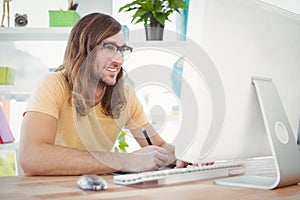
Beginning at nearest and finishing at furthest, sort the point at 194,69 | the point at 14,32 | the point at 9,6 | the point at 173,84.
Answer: the point at 194,69
the point at 173,84
the point at 14,32
the point at 9,6

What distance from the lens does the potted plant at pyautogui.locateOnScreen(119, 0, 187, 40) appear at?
1.93 meters

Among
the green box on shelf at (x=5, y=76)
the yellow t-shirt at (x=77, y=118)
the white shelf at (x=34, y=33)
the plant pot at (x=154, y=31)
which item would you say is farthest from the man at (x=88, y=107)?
the green box on shelf at (x=5, y=76)

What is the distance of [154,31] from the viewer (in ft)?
6.45

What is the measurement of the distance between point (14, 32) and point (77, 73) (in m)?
0.77

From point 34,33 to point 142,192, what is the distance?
65.6 inches

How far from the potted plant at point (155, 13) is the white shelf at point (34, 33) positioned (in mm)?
505

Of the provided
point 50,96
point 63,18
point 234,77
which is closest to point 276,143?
point 234,77

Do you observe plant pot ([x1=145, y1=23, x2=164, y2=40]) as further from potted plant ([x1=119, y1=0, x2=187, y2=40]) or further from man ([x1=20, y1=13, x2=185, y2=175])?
man ([x1=20, y1=13, x2=185, y2=175])

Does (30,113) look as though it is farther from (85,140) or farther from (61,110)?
(85,140)

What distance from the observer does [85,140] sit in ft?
5.89

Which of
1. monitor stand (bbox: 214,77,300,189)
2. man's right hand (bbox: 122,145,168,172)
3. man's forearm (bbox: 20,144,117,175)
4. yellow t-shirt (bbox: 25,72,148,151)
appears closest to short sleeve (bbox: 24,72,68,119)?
yellow t-shirt (bbox: 25,72,148,151)

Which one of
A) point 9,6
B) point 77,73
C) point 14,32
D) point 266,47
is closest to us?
point 266,47

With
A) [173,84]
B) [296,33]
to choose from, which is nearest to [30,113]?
[173,84]

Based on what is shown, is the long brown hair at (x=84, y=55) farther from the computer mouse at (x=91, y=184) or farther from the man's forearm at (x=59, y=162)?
the computer mouse at (x=91, y=184)
